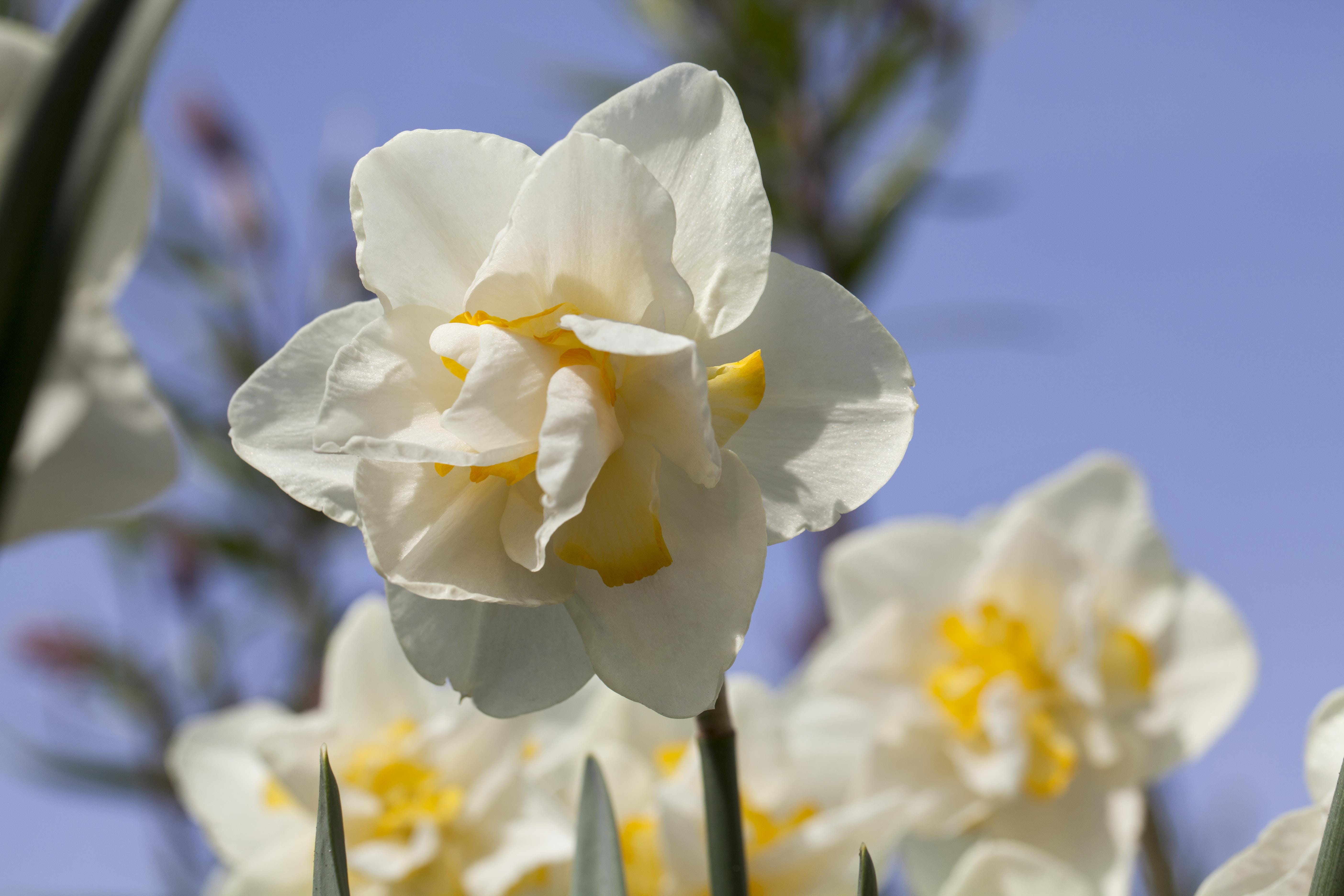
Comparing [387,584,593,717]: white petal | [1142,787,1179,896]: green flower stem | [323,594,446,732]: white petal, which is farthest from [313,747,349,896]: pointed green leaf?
[1142,787,1179,896]: green flower stem

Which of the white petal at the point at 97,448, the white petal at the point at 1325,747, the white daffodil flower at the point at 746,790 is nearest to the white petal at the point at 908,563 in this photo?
the white daffodil flower at the point at 746,790

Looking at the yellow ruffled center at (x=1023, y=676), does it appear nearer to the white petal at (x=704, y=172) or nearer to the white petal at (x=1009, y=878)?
the white petal at (x=1009, y=878)

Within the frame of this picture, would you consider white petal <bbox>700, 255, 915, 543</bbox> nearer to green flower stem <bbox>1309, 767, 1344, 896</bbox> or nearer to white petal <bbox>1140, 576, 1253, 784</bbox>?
green flower stem <bbox>1309, 767, 1344, 896</bbox>

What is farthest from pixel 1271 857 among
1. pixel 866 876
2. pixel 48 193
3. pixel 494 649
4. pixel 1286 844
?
pixel 48 193

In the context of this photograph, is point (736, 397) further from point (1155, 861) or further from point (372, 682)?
point (1155, 861)

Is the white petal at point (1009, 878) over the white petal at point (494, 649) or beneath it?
beneath

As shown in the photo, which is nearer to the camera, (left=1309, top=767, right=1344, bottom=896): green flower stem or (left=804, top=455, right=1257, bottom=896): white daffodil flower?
(left=1309, top=767, right=1344, bottom=896): green flower stem

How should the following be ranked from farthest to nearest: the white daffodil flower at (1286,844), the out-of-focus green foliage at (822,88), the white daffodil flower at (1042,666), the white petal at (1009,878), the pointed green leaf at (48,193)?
1. the out-of-focus green foliage at (822,88)
2. the white daffodil flower at (1042,666)
3. the white petal at (1009,878)
4. the white daffodil flower at (1286,844)
5. the pointed green leaf at (48,193)
